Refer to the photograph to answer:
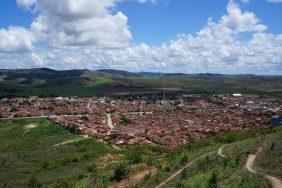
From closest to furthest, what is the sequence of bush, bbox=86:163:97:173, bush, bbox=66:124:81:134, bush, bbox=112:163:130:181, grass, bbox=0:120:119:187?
bush, bbox=112:163:130:181 < grass, bbox=0:120:119:187 < bush, bbox=86:163:97:173 < bush, bbox=66:124:81:134

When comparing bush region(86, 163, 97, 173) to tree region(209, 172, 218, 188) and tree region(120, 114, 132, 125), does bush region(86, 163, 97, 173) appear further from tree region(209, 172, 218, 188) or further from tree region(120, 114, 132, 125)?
tree region(120, 114, 132, 125)

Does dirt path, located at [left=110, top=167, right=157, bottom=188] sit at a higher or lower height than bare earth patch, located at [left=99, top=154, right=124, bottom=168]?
higher

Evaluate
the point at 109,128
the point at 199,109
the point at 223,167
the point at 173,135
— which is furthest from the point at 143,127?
the point at 223,167

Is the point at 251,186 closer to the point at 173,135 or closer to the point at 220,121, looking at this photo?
the point at 173,135

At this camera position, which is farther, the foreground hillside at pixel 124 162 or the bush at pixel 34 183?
the bush at pixel 34 183

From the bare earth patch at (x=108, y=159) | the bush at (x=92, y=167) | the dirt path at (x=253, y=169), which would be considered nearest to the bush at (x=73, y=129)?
the bare earth patch at (x=108, y=159)

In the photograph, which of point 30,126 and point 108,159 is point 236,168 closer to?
point 108,159

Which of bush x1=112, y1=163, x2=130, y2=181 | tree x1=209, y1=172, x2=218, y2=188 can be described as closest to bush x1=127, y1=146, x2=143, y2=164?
bush x1=112, y1=163, x2=130, y2=181

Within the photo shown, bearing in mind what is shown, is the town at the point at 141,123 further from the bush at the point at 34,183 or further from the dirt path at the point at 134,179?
the bush at the point at 34,183
